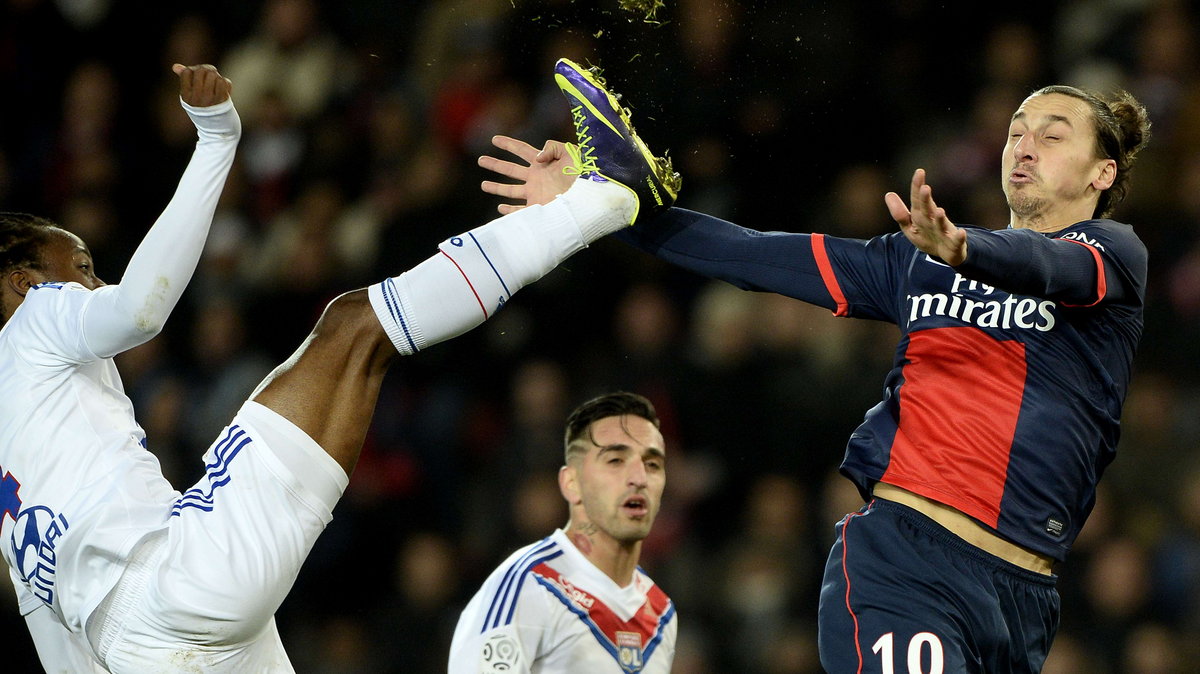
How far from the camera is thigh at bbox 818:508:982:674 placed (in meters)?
3.20

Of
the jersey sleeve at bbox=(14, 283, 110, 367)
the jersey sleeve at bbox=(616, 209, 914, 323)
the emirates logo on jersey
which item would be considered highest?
the jersey sleeve at bbox=(616, 209, 914, 323)

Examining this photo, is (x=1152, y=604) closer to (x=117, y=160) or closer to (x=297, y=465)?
(x=297, y=465)

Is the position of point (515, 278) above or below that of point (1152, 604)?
above

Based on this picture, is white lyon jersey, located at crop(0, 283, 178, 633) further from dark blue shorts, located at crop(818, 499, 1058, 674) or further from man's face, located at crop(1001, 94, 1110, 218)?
man's face, located at crop(1001, 94, 1110, 218)

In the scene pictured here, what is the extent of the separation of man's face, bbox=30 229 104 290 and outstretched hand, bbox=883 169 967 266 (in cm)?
223

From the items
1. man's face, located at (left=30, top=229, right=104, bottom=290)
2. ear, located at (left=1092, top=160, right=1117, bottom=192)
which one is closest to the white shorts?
man's face, located at (left=30, top=229, right=104, bottom=290)

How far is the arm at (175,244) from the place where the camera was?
3418mm

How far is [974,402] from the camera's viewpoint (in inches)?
136

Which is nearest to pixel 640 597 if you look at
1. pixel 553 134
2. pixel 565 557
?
pixel 565 557

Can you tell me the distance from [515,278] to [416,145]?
4.38m

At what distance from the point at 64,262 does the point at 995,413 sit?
2.59m

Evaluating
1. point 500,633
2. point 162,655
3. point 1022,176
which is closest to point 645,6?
point 1022,176

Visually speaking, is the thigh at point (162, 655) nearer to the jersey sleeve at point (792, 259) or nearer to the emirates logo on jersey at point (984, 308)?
the jersey sleeve at point (792, 259)

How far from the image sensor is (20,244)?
3801 mm
